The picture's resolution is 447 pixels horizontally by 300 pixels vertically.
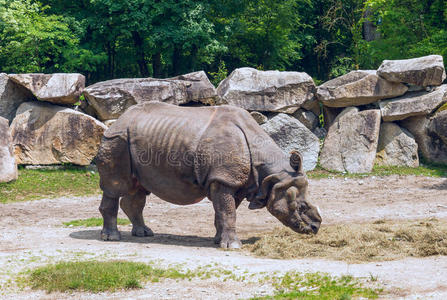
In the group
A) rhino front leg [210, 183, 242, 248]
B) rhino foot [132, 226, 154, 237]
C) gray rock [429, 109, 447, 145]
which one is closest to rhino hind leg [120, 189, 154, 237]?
rhino foot [132, 226, 154, 237]

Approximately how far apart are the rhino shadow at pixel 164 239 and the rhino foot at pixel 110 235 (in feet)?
0.30

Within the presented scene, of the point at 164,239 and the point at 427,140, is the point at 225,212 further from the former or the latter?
the point at 427,140

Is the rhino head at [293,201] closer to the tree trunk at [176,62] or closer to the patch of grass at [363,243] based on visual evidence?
the patch of grass at [363,243]

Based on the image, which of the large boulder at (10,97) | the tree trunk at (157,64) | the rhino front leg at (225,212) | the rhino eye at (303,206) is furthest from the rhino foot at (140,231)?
the tree trunk at (157,64)

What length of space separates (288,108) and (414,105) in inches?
136

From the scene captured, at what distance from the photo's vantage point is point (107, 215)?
10320 millimetres

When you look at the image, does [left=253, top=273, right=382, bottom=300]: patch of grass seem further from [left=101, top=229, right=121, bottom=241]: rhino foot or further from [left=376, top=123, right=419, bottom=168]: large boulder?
[left=376, top=123, right=419, bottom=168]: large boulder

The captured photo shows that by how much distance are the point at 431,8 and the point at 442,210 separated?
1182 cm

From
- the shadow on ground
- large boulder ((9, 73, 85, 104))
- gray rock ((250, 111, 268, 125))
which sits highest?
large boulder ((9, 73, 85, 104))

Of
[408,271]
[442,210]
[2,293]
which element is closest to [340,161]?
[442,210]

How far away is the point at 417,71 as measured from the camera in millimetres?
17453

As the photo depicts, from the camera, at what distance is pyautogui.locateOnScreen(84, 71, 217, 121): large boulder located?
1669 centimetres

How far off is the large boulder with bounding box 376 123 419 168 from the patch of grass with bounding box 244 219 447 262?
7871 mm

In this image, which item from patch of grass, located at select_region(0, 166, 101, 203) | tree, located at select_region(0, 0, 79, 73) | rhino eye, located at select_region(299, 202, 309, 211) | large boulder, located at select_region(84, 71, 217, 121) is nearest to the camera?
rhino eye, located at select_region(299, 202, 309, 211)
